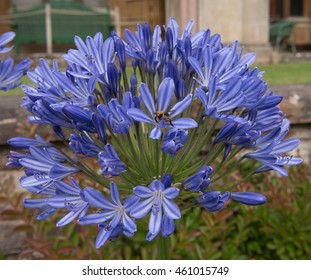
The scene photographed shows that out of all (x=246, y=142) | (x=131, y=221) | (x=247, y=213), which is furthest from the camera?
(x=247, y=213)

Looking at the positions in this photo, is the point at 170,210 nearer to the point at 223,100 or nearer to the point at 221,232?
the point at 223,100

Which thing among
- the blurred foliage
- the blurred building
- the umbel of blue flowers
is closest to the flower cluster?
the umbel of blue flowers

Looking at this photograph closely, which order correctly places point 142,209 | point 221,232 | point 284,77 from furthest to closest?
point 284,77, point 221,232, point 142,209

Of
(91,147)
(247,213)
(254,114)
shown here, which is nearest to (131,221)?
(91,147)

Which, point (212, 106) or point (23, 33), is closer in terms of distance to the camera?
point (212, 106)

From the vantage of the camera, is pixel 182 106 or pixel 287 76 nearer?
pixel 182 106

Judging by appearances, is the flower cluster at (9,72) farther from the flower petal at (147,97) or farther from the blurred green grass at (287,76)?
the blurred green grass at (287,76)

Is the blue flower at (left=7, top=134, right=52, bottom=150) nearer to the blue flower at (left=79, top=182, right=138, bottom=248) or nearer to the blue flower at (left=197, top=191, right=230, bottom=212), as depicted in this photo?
the blue flower at (left=79, top=182, right=138, bottom=248)

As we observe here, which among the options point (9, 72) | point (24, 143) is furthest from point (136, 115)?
point (9, 72)

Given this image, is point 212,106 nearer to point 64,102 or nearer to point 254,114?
point 254,114
